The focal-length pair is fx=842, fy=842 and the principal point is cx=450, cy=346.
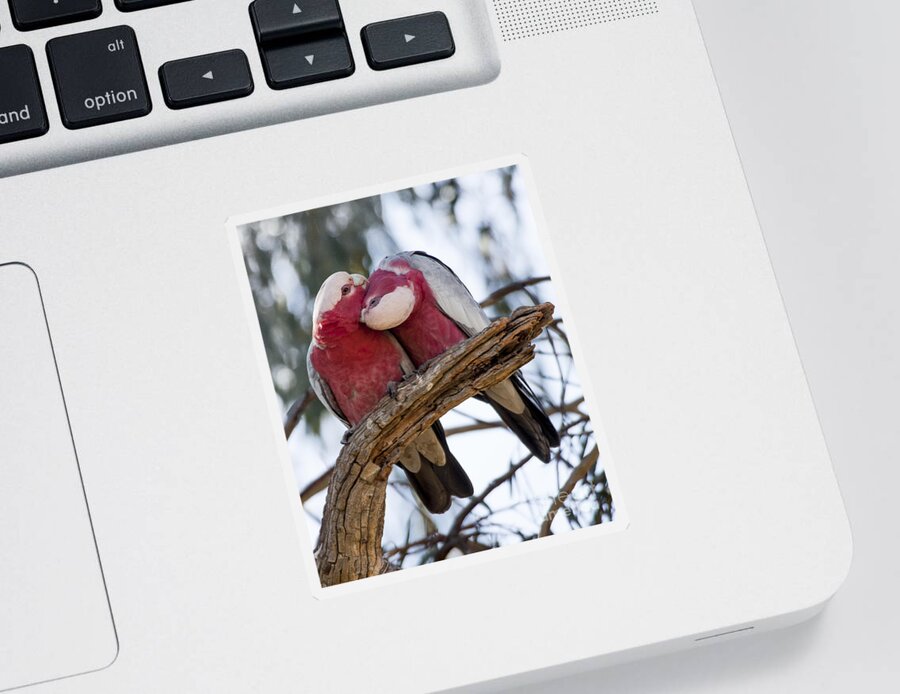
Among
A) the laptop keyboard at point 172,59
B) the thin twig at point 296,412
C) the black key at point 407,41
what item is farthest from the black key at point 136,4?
the thin twig at point 296,412

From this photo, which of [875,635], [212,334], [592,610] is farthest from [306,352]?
[875,635]

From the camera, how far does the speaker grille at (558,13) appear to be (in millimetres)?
416

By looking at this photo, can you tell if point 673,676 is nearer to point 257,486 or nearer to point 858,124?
point 257,486

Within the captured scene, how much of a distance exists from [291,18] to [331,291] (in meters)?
0.14

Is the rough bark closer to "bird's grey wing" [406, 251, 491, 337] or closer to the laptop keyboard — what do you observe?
"bird's grey wing" [406, 251, 491, 337]

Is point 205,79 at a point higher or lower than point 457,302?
higher

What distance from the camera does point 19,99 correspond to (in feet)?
1.28

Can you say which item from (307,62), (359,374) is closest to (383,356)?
(359,374)

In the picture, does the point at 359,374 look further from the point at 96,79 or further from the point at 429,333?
the point at 96,79

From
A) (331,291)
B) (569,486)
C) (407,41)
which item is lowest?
(569,486)

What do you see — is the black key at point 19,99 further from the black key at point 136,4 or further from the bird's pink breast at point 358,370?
the bird's pink breast at point 358,370

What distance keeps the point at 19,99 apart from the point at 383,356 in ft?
0.68

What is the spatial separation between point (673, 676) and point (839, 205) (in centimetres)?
27

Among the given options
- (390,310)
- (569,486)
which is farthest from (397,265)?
(569,486)
